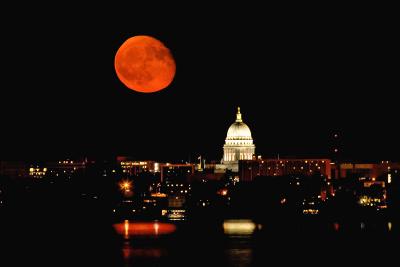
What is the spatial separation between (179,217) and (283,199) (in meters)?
12.6

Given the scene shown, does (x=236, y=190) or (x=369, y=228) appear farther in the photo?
(x=236, y=190)

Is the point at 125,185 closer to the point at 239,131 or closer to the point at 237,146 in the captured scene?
the point at 239,131

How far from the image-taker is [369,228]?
218 feet

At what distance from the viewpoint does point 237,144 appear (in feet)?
391

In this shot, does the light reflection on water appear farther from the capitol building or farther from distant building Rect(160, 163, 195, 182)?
the capitol building

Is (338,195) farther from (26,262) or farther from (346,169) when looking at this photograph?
(26,262)

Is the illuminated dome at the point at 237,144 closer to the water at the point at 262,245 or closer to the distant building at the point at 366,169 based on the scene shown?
the distant building at the point at 366,169

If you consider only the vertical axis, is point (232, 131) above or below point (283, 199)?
above

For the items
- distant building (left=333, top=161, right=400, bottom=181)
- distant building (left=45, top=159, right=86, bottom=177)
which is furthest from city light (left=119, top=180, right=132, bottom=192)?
distant building (left=333, top=161, right=400, bottom=181)

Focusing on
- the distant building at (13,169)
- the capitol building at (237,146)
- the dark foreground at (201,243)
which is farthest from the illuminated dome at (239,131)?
the dark foreground at (201,243)

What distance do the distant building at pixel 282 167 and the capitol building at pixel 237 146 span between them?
5090 mm

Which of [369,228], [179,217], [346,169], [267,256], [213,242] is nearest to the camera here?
[267,256]

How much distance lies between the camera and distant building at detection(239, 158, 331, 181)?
111375mm

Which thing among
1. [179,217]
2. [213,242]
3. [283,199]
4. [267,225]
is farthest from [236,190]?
[213,242]
